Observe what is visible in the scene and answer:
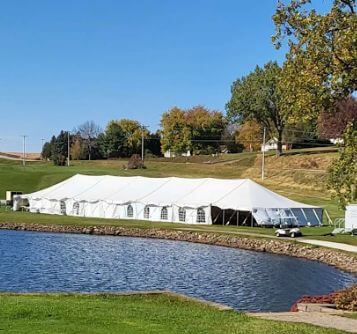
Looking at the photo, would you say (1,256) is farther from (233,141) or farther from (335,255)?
(233,141)

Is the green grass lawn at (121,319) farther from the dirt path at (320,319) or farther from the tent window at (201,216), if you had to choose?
the tent window at (201,216)

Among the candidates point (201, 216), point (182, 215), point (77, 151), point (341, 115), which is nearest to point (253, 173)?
point (182, 215)

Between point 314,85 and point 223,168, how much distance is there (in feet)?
276

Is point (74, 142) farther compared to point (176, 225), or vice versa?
point (74, 142)

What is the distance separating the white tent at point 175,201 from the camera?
54.3m

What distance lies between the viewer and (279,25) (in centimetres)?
1777

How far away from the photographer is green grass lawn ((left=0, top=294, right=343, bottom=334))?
36.9 ft

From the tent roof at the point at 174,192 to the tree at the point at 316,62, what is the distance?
36.1 m

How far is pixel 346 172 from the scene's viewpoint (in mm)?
15953

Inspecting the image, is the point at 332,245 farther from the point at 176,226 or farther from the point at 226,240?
the point at 176,226

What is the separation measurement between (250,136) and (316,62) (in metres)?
131

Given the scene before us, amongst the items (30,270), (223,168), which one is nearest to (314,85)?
(30,270)

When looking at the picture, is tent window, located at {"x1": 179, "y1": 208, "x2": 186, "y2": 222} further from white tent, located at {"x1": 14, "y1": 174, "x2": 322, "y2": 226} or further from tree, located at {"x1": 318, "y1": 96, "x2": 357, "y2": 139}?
tree, located at {"x1": 318, "y1": 96, "x2": 357, "y2": 139}

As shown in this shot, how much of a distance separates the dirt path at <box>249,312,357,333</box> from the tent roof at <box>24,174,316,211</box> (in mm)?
38670
